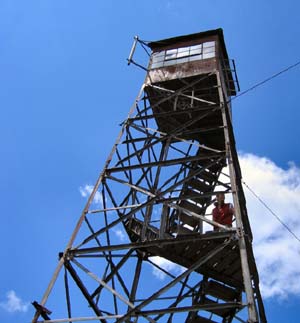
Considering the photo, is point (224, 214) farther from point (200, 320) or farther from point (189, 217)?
point (200, 320)

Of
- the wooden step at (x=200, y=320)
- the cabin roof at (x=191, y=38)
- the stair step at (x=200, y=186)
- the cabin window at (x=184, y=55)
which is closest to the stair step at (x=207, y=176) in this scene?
the stair step at (x=200, y=186)

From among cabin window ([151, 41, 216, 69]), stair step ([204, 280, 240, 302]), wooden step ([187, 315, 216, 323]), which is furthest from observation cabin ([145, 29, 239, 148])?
wooden step ([187, 315, 216, 323])

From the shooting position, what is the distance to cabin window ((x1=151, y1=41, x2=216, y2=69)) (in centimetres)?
1474

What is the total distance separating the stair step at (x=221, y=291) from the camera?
408 inches

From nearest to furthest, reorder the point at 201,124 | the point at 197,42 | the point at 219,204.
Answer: the point at 219,204 → the point at 201,124 → the point at 197,42

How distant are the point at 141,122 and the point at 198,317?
597cm

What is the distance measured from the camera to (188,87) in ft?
43.0

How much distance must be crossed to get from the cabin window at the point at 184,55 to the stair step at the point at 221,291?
7583 mm

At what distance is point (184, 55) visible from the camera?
15.0 metres

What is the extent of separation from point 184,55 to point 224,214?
6858 millimetres

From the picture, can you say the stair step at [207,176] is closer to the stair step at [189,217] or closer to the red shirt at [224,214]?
the stair step at [189,217]

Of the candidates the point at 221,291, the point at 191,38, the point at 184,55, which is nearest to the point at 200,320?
the point at 221,291

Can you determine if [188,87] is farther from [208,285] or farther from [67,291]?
[67,291]

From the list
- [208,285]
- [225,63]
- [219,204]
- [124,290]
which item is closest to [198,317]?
[208,285]
